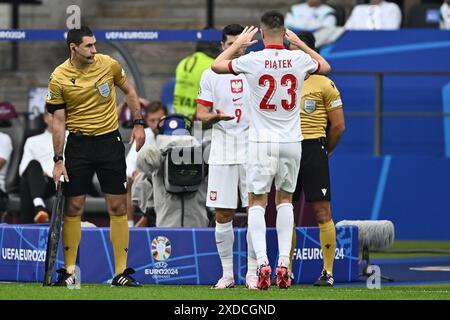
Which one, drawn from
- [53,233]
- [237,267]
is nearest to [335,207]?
[237,267]

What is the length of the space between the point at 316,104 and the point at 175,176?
74.9 inches

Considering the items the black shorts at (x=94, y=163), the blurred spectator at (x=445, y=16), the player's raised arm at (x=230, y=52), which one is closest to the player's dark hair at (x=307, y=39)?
the player's raised arm at (x=230, y=52)

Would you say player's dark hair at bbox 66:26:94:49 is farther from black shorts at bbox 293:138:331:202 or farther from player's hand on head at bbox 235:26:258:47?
black shorts at bbox 293:138:331:202

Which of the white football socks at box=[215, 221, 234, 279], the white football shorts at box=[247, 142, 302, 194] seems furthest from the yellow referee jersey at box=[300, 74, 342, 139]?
the white football socks at box=[215, 221, 234, 279]

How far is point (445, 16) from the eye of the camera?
1844 centimetres

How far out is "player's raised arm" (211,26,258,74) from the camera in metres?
11.1

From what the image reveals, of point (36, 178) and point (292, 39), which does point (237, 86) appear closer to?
point (292, 39)

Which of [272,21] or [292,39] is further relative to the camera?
[292,39]

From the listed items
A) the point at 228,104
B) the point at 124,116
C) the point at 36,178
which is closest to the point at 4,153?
the point at 36,178

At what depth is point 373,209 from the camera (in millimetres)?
17578

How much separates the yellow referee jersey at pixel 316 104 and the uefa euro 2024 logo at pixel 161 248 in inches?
64.6

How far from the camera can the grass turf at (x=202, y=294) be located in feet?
32.7

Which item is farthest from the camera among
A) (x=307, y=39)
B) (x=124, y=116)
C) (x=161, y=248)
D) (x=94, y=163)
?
(x=124, y=116)
